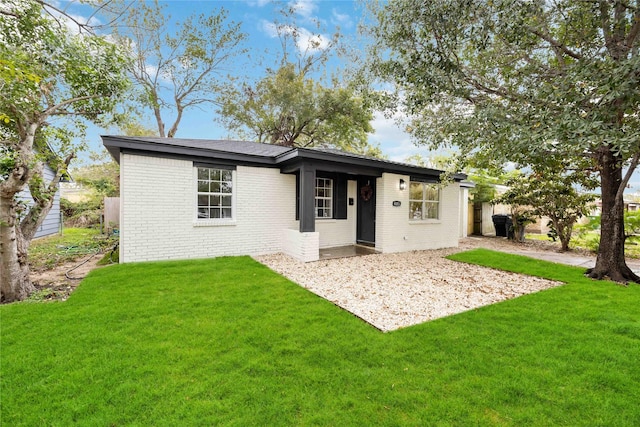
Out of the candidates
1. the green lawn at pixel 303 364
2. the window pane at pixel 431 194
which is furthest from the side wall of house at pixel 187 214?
the window pane at pixel 431 194

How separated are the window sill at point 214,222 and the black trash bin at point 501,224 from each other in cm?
1143

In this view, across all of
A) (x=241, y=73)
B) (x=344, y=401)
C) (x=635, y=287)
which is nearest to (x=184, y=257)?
(x=344, y=401)

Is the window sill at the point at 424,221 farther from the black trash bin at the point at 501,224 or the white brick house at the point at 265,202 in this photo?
the black trash bin at the point at 501,224

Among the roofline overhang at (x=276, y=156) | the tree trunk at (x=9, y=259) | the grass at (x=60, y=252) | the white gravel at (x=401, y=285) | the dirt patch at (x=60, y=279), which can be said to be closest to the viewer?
Answer: the white gravel at (x=401, y=285)

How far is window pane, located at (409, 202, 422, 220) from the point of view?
31.1 feet

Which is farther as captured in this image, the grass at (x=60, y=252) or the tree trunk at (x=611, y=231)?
the grass at (x=60, y=252)

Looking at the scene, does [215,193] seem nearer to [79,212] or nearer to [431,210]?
[431,210]

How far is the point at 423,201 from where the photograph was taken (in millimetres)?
9680

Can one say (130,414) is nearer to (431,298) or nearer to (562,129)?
(431,298)

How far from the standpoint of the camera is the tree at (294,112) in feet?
54.0

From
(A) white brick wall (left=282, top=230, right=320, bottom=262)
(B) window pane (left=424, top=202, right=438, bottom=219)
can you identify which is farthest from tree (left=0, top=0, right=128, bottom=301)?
(B) window pane (left=424, top=202, right=438, bottom=219)

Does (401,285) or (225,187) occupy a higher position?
(225,187)

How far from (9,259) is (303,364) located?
4965 mm

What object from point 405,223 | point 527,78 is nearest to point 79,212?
point 405,223
